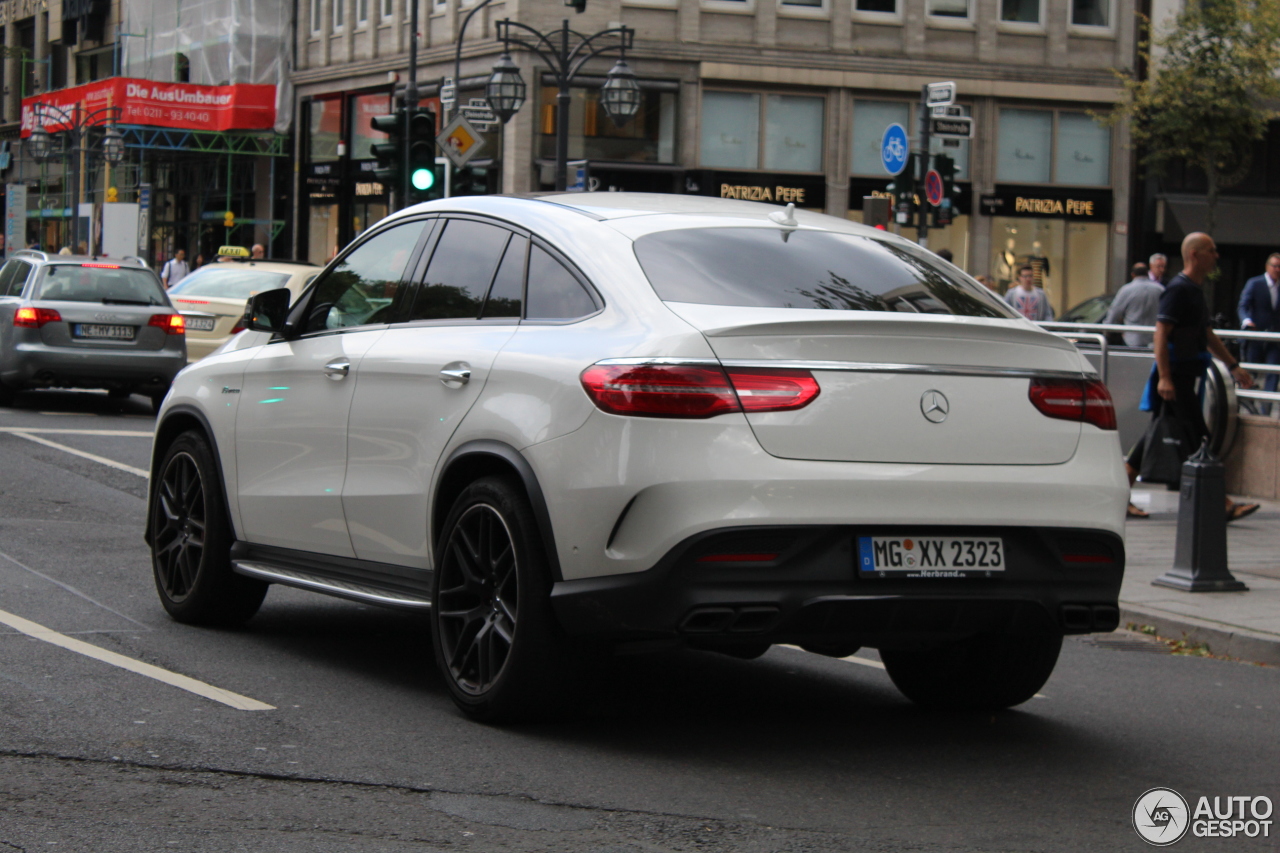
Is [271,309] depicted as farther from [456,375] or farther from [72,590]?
[72,590]

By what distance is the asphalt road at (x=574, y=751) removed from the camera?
4441mm

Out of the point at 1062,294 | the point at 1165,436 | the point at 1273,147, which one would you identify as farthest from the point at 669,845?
the point at 1273,147

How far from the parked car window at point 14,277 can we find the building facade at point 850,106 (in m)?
17.1

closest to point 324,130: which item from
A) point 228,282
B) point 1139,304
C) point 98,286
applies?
point 228,282

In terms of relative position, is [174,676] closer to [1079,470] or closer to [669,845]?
[669,845]

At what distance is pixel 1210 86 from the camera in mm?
36250

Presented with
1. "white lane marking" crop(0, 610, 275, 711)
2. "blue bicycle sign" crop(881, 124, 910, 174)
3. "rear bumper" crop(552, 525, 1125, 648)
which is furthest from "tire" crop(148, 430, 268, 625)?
"blue bicycle sign" crop(881, 124, 910, 174)

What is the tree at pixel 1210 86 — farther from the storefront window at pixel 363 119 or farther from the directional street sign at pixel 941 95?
the storefront window at pixel 363 119

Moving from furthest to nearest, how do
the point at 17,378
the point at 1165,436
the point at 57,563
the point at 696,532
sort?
the point at 17,378
the point at 1165,436
the point at 57,563
the point at 696,532

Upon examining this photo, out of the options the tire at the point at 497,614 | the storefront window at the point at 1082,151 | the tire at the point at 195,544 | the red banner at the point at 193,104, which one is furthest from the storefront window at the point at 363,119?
the tire at the point at 497,614

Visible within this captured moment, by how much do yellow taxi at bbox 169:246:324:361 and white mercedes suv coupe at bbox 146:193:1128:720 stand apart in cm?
1540

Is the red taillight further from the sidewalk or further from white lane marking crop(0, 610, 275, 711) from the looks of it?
white lane marking crop(0, 610, 275, 711)

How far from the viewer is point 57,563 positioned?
9.08 meters

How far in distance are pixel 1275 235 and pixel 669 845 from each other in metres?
39.1
